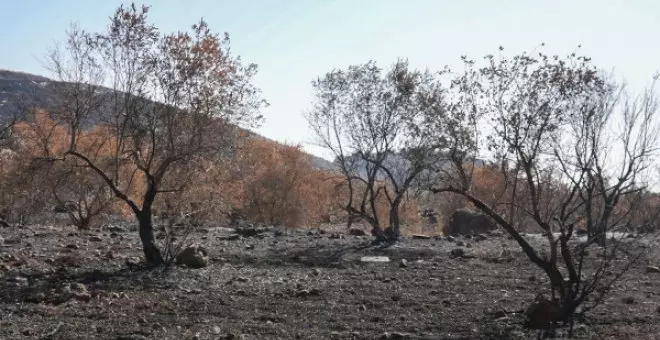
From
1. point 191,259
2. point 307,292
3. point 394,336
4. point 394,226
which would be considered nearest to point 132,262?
point 191,259

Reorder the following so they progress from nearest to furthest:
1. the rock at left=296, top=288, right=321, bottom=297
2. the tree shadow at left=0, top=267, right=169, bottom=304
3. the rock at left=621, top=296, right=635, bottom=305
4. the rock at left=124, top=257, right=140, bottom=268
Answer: the tree shadow at left=0, top=267, right=169, bottom=304
the rock at left=621, top=296, right=635, bottom=305
the rock at left=296, top=288, right=321, bottom=297
the rock at left=124, top=257, right=140, bottom=268

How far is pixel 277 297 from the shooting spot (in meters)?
11.9

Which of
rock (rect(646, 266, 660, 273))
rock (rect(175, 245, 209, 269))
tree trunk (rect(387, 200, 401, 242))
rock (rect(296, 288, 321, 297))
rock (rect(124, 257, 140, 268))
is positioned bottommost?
rock (rect(296, 288, 321, 297))

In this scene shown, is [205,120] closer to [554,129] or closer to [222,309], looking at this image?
[222,309]

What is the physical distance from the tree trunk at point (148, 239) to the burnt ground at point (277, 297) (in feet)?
1.28

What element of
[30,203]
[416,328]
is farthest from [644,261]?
[30,203]

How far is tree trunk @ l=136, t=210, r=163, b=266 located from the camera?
1427 centimetres

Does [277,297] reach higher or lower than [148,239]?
lower

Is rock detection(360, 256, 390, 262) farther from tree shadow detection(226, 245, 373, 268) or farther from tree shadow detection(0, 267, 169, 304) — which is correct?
tree shadow detection(0, 267, 169, 304)

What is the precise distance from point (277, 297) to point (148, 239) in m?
4.10

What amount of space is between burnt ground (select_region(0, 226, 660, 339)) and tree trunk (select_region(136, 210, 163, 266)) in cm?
39

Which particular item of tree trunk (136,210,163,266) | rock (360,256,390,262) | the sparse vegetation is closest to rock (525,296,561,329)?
the sparse vegetation

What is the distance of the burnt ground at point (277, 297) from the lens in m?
→ 9.16

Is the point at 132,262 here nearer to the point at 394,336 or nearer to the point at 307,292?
the point at 307,292
